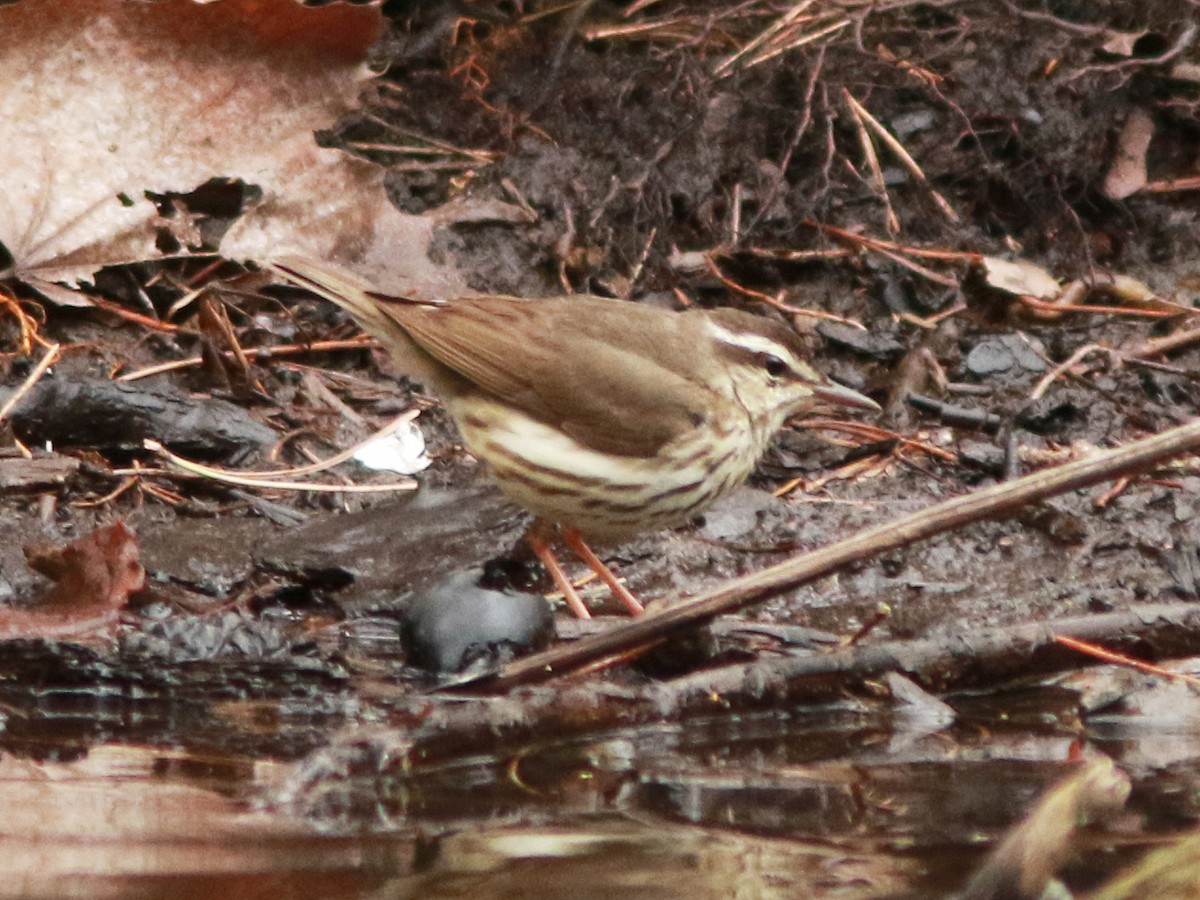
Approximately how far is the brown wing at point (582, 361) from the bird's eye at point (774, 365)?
0.19 metres

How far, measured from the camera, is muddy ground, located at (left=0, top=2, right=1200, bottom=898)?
3.33 metres

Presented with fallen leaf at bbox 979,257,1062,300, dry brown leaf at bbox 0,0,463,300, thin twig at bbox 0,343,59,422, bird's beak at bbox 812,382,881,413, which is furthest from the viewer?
fallen leaf at bbox 979,257,1062,300

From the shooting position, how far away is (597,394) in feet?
16.3

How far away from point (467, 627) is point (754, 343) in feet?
4.61

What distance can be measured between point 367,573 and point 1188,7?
448 cm

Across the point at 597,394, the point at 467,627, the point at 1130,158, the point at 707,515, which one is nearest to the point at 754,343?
the point at 597,394

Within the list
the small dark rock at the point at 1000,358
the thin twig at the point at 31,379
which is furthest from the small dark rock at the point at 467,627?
the small dark rock at the point at 1000,358

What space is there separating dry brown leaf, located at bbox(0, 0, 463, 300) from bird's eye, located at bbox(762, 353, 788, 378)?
1.72 m

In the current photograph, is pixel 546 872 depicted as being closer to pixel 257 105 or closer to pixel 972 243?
pixel 257 105

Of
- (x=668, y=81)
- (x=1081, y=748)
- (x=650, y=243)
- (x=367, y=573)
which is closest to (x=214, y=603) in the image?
(x=367, y=573)

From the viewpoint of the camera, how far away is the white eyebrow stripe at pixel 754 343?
519 centimetres

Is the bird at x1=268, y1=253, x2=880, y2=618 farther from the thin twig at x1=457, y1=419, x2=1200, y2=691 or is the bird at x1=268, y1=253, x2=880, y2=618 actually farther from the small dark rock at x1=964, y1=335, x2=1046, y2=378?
the small dark rock at x1=964, y1=335, x2=1046, y2=378

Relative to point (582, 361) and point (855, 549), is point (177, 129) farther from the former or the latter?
point (855, 549)

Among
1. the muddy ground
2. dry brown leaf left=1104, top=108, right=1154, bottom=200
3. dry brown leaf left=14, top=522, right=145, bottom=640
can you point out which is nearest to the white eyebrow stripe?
the muddy ground
